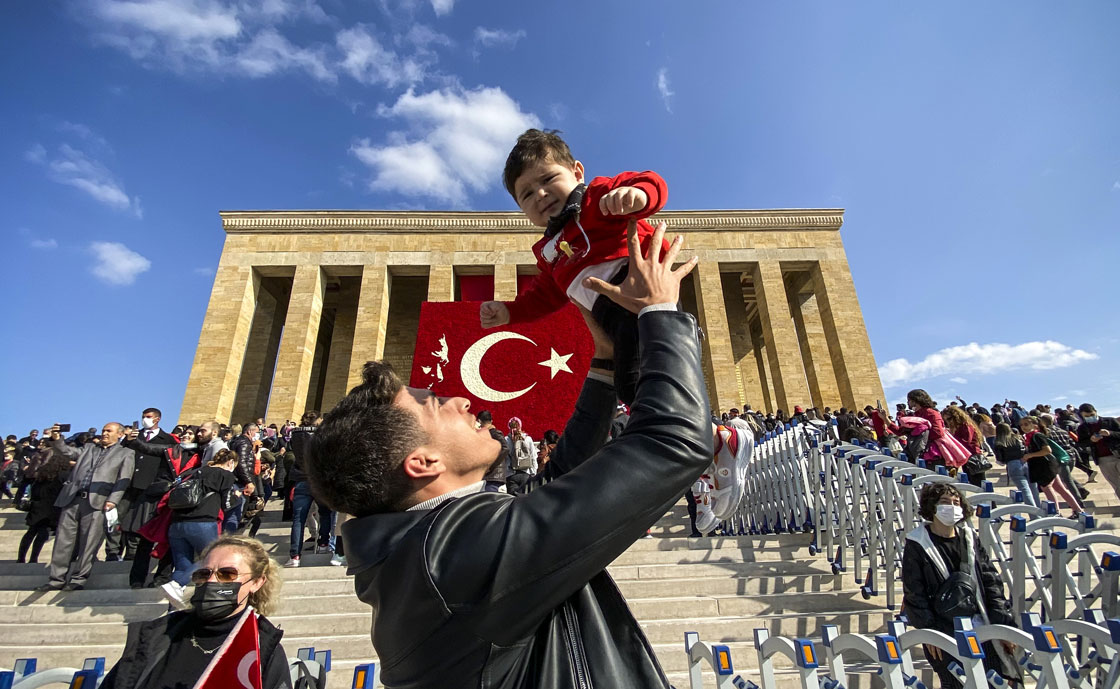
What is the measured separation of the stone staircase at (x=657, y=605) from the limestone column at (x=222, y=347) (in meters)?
15.3

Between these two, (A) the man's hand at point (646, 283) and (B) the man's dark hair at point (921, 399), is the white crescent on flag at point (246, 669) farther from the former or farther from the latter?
(B) the man's dark hair at point (921, 399)

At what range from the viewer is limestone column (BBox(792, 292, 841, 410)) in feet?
76.5

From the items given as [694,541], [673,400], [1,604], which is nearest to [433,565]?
[673,400]

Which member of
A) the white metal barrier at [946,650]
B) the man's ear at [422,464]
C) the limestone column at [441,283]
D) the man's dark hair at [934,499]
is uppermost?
the limestone column at [441,283]

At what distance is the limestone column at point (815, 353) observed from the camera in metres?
23.3

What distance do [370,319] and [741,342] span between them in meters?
19.0

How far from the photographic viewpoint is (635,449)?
1050 millimetres

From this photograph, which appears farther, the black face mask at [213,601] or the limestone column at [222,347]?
the limestone column at [222,347]

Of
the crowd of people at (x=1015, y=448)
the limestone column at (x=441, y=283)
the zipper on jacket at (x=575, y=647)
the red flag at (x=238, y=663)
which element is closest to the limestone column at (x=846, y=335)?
the crowd of people at (x=1015, y=448)

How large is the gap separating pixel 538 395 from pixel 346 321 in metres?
15.8

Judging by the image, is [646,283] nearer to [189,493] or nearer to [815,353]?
[189,493]

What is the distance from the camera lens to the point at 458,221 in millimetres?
25344

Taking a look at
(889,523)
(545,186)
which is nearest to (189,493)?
(545,186)

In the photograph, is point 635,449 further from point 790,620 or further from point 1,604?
point 1,604
